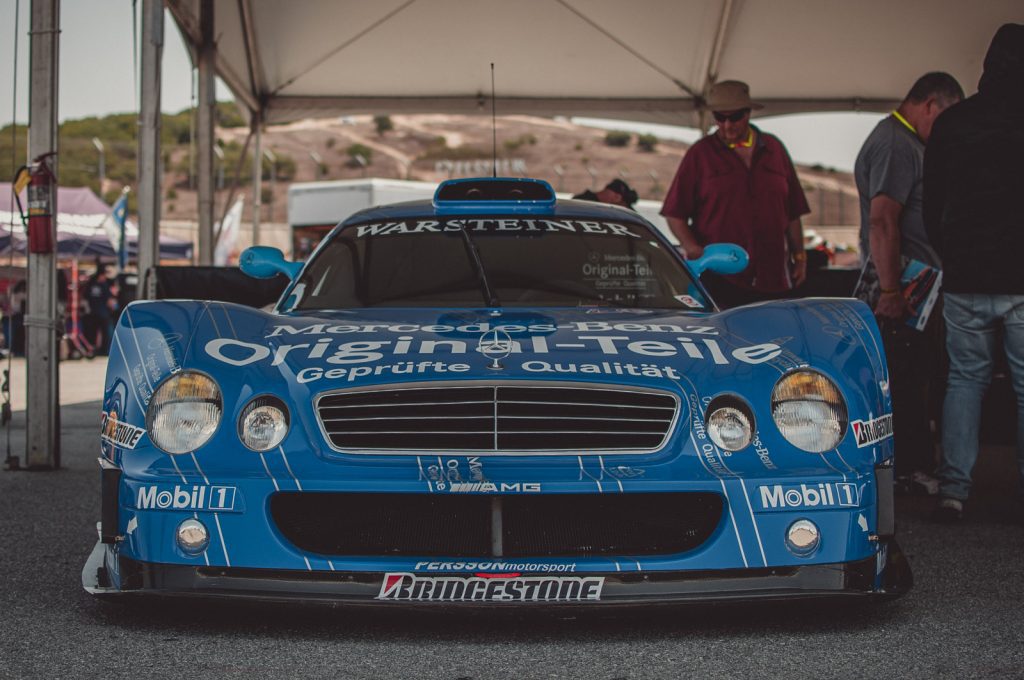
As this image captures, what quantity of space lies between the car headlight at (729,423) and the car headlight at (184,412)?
3.99ft

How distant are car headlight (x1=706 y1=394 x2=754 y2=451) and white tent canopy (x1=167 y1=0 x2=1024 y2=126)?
830 centimetres

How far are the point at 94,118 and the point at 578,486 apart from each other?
11602 cm

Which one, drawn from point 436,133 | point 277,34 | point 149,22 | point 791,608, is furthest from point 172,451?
point 436,133

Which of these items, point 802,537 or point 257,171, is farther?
point 257,171

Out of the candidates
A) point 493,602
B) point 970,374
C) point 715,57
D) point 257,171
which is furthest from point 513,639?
point 257,171

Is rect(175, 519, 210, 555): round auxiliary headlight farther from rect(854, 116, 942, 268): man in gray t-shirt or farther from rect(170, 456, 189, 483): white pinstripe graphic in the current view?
rect(854, 116, 942, 268): man in gray t-shirt

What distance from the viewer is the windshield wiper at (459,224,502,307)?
13.6 ft

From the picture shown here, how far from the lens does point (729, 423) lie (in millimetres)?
3125

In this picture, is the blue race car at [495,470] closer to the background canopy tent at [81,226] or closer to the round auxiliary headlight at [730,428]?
the round auxiliary headlight at [730,428]

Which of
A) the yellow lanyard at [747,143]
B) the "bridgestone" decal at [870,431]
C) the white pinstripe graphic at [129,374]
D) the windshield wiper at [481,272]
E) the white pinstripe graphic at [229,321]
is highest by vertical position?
the yellow lanyard at [747,143]

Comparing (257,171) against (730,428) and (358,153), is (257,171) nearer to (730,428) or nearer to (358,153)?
(730,428)

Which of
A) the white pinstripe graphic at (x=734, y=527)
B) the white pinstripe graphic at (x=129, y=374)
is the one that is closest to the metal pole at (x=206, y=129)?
the white pinstripe graphic at (x=129, y=374)

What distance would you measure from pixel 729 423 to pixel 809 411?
218 mm

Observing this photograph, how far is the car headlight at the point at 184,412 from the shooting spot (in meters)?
3.11
